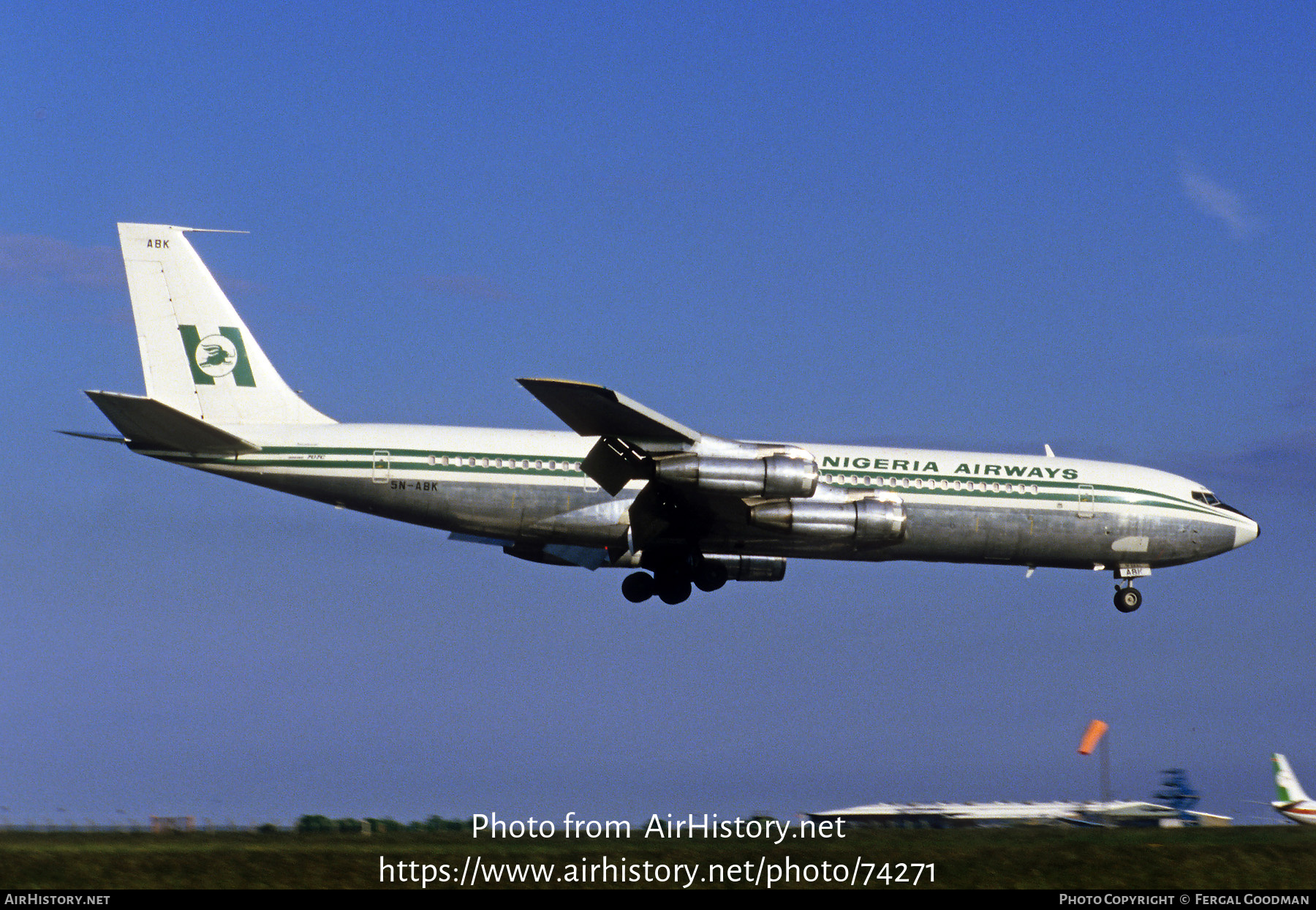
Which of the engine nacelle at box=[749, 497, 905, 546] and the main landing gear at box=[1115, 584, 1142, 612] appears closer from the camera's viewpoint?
the engine nacelle at box=[749, 497, 905, 546]

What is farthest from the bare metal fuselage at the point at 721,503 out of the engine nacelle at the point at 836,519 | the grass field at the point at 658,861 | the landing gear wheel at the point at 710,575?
the grass field at the point at 658,861

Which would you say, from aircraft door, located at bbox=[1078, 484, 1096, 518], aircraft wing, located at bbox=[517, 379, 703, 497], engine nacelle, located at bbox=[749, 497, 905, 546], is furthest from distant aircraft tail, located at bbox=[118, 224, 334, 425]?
aircraft door, located at bbox=[1078, 484, 1096, 518]

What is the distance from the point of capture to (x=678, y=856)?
20.7 metres

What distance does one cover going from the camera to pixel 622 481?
31.0m

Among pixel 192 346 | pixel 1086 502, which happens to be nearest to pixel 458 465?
pixel 192 346

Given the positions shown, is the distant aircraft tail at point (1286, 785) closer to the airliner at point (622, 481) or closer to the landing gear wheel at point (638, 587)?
the airliner at point (622, 481)

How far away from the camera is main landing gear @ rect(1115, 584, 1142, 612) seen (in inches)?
1411

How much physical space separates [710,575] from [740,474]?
4.75m

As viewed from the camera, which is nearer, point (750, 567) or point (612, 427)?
point (612, 427)

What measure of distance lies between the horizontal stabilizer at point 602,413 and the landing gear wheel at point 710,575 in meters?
4.88

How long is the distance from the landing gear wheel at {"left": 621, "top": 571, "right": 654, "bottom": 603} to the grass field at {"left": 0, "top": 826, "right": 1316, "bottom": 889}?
33.3 ft

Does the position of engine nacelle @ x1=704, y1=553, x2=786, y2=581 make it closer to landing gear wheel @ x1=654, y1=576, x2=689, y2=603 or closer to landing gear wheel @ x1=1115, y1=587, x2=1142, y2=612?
landing gear wheel @ x1=654, y1=576, x2=689, y2=603

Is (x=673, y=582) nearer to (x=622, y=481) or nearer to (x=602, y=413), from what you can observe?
(x=622, y=481)
